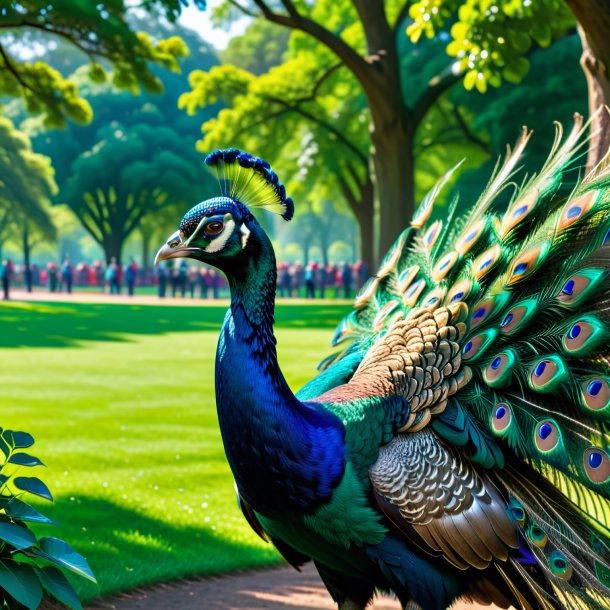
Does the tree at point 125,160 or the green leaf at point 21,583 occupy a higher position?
the tree at point 125,160

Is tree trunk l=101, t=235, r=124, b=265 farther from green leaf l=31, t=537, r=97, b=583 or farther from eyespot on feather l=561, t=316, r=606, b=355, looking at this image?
eyespot on feather l=561, t=316, r=606, b=355

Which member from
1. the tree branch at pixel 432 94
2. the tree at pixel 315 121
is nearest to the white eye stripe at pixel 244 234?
the tree at pixel 315 121

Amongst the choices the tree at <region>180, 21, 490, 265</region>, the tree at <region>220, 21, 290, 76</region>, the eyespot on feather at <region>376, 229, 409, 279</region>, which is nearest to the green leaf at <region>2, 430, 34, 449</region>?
the eyespot on feather at <region>376, 229, 409, 279</region>

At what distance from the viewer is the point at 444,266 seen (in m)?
4.79

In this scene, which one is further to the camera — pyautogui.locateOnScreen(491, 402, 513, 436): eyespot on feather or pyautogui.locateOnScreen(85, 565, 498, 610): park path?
pyautogui.locateOnScreen(85, 565, 498, 610): park path

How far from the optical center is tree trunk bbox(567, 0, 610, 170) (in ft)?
26.3

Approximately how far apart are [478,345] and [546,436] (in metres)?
0.50

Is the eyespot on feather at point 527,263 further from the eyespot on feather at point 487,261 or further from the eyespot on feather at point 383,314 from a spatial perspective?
the eyespot on feather at point 383,314

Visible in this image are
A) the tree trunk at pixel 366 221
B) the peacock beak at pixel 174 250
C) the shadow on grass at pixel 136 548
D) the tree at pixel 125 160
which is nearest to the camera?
the peacock beak at pixel 174 250

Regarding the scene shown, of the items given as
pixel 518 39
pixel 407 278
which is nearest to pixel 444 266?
pixel 407 278

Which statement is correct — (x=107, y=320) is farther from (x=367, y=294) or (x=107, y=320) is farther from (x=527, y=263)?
(x=527, y=263)

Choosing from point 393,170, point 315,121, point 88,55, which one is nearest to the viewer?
point 88,55

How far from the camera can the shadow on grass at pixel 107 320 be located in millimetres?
22875

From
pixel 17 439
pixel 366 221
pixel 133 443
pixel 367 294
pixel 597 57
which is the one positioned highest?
pixel 597 57
